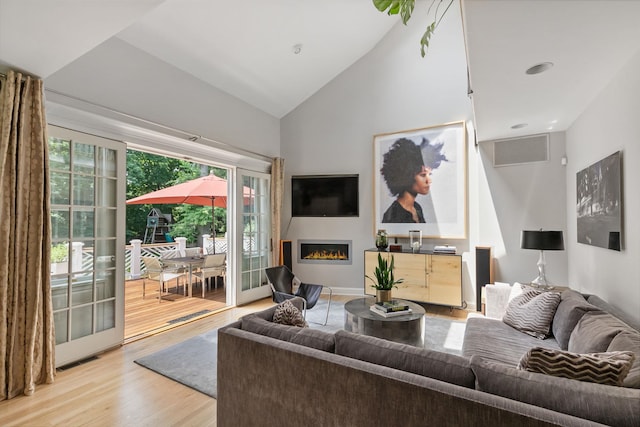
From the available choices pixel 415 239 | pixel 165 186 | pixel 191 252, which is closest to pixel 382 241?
pixel 415 239

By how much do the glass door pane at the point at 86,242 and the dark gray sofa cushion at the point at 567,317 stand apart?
4.09 meters

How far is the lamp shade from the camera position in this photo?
325cm

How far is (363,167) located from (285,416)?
4535 mm

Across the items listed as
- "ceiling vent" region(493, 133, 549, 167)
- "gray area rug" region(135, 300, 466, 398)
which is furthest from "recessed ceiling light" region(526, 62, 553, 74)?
"gray area rug" region(135, 300, 466, 398)

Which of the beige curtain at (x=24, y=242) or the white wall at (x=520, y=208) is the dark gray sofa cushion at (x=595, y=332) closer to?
the white wall at (x=520, y=208)

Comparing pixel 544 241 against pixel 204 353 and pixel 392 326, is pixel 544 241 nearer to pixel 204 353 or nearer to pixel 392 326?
pixel 392 326

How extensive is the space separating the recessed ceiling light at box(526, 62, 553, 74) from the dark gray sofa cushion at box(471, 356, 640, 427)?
78.0 inches

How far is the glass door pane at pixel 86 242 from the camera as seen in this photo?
2896mm

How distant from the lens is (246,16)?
12.6 ft

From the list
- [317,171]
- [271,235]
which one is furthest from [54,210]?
[317,171]

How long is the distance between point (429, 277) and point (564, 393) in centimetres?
353

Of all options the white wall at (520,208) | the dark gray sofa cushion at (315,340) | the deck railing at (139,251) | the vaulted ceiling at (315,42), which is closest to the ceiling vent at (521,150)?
the white wall at (520,208)

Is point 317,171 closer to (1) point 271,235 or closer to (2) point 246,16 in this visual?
(1) point 271,235

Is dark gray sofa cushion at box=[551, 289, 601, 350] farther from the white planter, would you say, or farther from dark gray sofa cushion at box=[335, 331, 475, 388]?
the white planter
